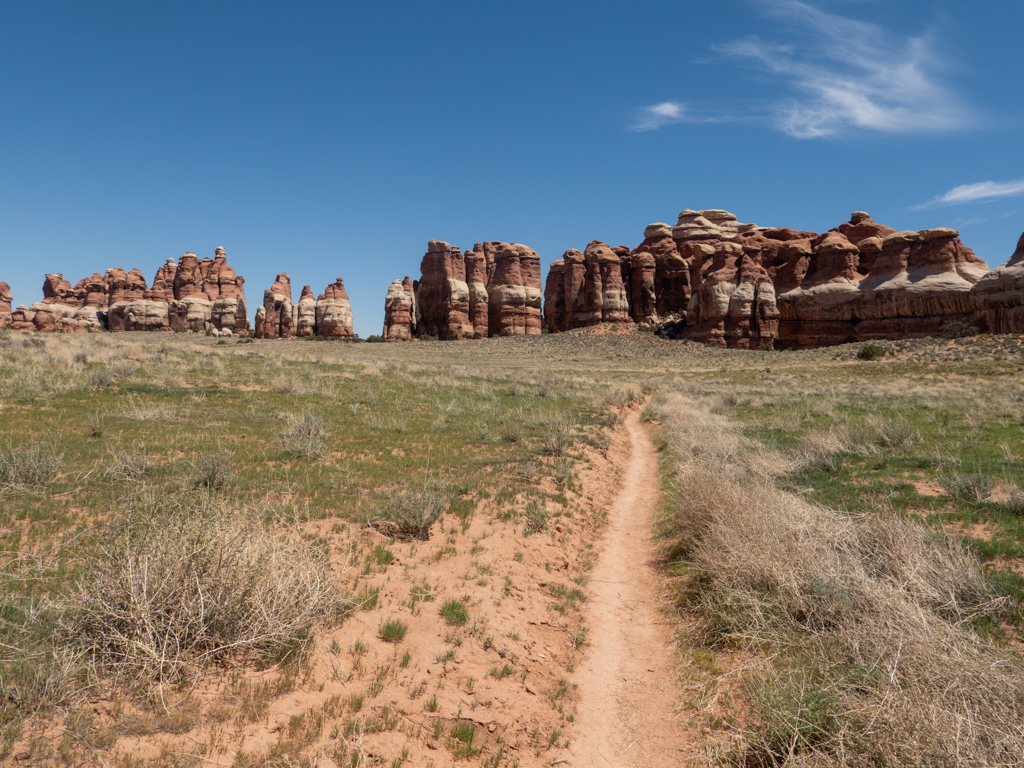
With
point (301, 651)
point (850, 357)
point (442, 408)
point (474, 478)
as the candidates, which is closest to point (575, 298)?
point (850, 357)

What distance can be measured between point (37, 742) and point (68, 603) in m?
1.37

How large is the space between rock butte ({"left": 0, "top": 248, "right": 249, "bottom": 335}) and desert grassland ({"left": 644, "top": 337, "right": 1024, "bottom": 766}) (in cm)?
10201

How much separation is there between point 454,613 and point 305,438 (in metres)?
6.08

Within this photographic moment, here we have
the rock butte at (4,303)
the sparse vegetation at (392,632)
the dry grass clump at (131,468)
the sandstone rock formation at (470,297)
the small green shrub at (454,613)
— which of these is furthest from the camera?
the rock butte at (4,303)

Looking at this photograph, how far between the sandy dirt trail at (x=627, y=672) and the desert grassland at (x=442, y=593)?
213mm

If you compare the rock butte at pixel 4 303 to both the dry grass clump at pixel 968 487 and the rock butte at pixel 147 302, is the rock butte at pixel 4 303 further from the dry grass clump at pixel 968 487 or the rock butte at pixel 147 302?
the dry grass clump at pixel 968 487

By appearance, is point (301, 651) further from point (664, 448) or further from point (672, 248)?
point (672, 248)

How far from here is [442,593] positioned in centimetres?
614

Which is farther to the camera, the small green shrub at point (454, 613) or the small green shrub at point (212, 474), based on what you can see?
the small green shrub at point (212, 474)

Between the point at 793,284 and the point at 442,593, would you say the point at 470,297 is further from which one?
the point at 442,593

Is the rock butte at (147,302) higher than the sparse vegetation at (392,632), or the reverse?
the rock butte at (147,302)

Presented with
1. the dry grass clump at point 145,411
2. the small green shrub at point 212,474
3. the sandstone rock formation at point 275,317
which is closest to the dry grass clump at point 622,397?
the dry grass clump at point 145,411

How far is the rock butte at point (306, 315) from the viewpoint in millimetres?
92500

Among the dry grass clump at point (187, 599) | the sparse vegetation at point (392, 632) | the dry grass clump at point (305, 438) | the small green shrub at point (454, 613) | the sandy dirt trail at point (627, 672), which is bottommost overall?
the sandy dirt trail at point (627, 672)
